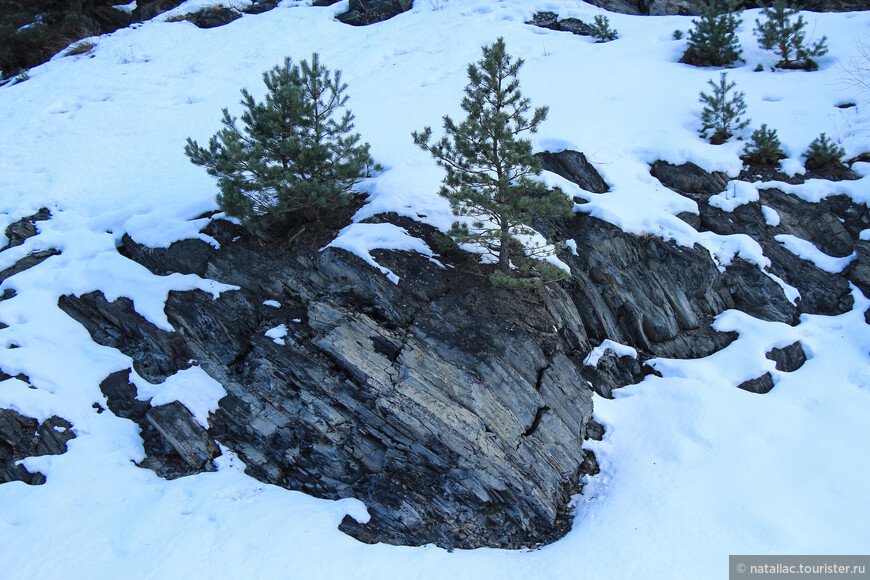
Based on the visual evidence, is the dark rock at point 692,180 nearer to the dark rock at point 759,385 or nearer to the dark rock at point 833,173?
the dark rock at point 833,173

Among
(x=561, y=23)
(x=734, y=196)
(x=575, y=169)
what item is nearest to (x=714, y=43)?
(x=561, y=23)

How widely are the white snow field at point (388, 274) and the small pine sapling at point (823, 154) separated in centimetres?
37

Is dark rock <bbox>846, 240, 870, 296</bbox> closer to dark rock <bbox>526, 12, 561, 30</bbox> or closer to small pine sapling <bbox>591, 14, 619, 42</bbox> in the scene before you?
small pine sapling <bbox>591, 14, 619, 42</bbox>

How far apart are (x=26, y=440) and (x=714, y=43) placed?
21144mm

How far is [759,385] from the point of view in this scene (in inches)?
370

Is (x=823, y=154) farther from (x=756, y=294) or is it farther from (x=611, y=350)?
(x=611, y=350)

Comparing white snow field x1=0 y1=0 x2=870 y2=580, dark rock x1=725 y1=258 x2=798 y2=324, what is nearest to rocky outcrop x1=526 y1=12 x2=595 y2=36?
white snow field x1=0 y1=0 x2=870 y2=580

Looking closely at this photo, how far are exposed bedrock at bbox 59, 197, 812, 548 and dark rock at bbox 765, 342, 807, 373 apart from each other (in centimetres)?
89

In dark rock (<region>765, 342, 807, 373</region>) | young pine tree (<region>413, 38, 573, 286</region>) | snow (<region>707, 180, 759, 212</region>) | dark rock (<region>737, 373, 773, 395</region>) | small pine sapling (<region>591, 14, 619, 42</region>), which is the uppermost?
small pine sapling (<region>591, 14, 619, 42</region>)

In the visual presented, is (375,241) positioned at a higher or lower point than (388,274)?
higher

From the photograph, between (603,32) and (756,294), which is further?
(603,32)

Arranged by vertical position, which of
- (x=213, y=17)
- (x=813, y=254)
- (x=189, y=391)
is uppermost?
(x=213, y=17)

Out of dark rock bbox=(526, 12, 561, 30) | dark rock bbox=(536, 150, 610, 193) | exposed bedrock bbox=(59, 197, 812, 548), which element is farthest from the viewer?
dark rock bbox=(526, 12, 561, 30)

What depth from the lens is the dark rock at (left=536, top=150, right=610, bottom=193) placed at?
12.0m
